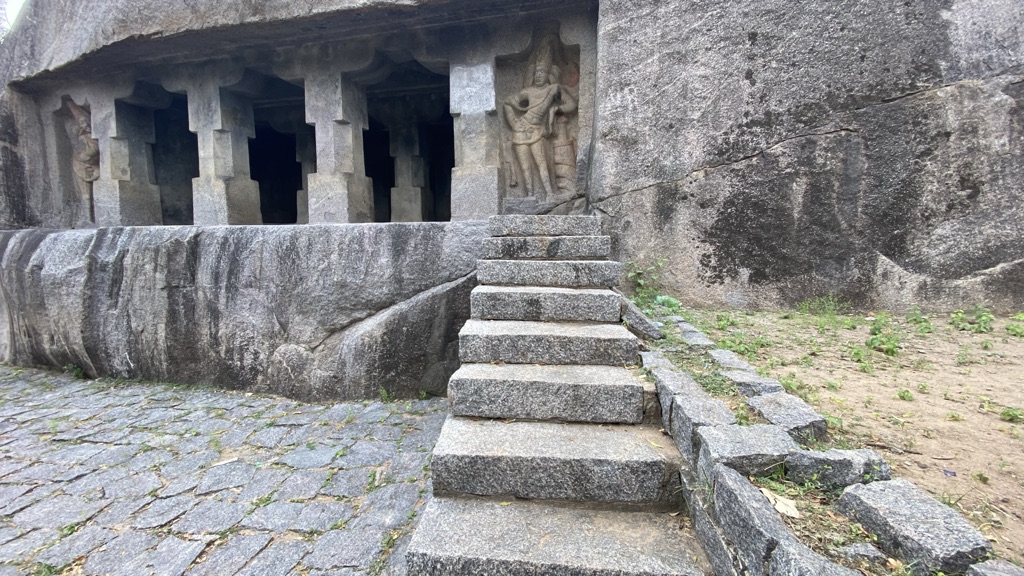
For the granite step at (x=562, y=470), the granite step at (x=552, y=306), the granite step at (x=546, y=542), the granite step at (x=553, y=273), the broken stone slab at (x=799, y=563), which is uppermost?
the granite step at (x=553, y=273)

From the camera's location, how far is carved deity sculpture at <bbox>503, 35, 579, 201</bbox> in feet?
17.0

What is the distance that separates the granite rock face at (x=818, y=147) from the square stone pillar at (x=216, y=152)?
533 centimetres

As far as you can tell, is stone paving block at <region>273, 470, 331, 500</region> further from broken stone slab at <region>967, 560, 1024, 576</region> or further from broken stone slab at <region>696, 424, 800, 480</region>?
broken stone slab at <region>967, 560, 1024, 576</region>

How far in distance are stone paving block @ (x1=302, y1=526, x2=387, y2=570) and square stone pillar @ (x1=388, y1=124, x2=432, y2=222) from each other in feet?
21.2

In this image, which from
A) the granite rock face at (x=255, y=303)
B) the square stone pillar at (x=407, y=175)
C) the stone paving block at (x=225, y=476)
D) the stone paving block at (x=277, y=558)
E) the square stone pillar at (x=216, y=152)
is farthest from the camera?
the square stone pillar at (x=407, y=175)

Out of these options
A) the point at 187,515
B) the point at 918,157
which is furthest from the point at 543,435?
the point at 918,157

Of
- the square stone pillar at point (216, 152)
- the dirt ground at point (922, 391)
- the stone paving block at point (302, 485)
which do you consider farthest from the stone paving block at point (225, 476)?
the square stone pillar at point (216, 152)

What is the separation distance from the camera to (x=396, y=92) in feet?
25.2

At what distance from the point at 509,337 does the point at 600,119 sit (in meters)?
2.88

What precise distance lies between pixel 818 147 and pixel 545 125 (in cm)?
285

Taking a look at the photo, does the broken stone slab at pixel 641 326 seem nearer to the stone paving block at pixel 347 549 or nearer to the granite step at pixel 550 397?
the granite step at pixel 550 397

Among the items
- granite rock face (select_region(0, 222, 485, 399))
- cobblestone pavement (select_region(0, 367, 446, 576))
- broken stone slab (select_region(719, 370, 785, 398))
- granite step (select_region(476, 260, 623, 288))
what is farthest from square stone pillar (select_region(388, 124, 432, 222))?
broken stone slab (select_region(719, 370, 785, 398))

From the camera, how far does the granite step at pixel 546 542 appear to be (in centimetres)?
139

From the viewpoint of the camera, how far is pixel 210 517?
2158 mm
